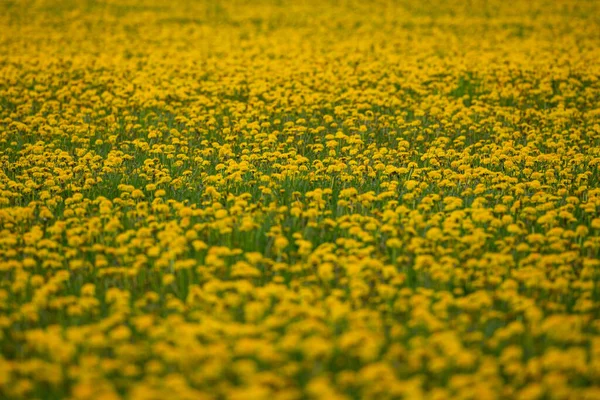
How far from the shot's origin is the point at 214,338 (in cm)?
464

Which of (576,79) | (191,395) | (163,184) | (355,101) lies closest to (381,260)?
(191,395)

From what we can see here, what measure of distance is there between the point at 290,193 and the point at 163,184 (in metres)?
1.47

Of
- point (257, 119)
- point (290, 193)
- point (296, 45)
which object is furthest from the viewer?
point (296, 45)

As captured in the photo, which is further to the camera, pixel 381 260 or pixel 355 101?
pixel 355 101

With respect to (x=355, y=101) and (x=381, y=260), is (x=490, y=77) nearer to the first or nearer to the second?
(x=355, y=101)

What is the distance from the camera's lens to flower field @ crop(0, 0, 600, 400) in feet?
14.8

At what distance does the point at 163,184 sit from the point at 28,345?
3.68 m

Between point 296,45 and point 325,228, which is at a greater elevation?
point 296,45

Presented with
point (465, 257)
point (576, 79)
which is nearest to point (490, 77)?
point (576, 79)

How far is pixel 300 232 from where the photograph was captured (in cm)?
688

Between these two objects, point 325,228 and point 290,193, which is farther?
point 290,193

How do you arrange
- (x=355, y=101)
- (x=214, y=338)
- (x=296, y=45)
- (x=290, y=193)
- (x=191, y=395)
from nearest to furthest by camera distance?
(x=191, y=395) → (x=214, y=338) → (x=290, y=193) → (x=355, y=101) → (x=296, y=45)

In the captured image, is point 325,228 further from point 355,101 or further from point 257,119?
point 355,101

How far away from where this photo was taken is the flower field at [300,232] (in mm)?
4523
